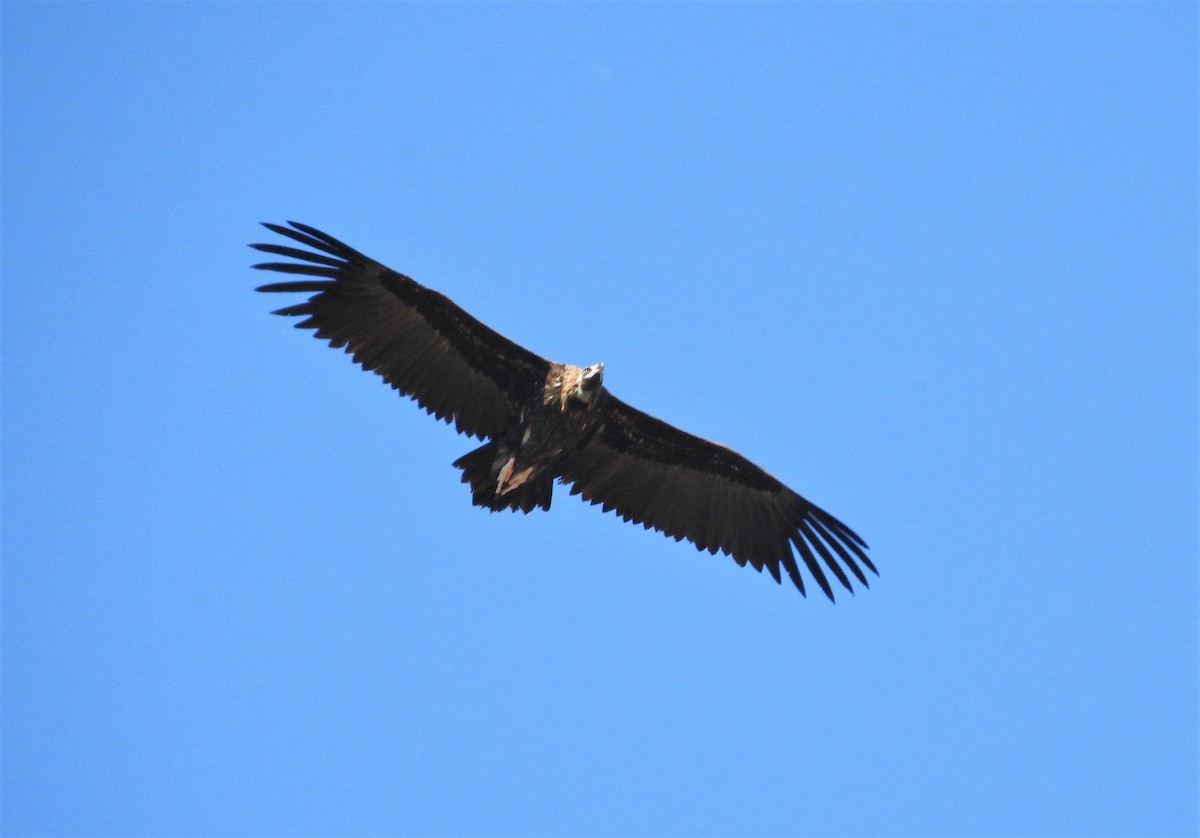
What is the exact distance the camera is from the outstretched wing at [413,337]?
16.2 meters

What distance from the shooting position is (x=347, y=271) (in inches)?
641

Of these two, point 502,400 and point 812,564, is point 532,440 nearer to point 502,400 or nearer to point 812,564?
point 502,400

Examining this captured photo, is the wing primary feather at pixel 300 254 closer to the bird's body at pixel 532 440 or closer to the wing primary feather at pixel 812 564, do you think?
the bird's body at pixel 532 440

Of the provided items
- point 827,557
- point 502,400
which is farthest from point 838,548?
point 502,400

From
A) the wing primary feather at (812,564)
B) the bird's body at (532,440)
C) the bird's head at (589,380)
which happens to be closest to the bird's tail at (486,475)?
the bird's body at (532,440)

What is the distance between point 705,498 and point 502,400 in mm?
3184

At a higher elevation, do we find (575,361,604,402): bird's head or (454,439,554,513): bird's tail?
(575,361,604,402): bird's head

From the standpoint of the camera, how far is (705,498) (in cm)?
1817

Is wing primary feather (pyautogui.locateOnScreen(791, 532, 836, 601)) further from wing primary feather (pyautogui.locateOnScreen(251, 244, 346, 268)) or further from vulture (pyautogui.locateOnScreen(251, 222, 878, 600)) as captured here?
wing primary feather (pyautogui.locateOnScreen(251, 244, 346, 268))

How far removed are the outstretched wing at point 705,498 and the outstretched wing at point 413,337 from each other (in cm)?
139

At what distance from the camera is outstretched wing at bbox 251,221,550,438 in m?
16.2

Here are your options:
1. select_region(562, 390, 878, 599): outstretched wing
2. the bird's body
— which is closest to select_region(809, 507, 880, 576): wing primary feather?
select_region(562, 390, 878, 599): outstretched wing

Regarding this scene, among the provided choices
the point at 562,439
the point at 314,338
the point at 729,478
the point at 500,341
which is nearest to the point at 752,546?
the point at 729,478

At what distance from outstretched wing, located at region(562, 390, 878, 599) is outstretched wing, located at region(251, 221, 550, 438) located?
4.58 ft
